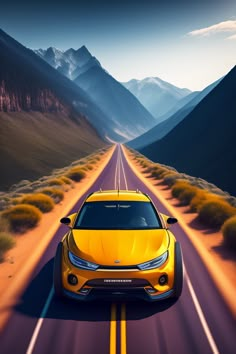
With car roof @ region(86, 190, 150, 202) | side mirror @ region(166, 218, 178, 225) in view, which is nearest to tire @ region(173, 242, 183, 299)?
side mirror @ region(166, 218, 178, 225)

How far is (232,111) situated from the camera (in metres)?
69.0

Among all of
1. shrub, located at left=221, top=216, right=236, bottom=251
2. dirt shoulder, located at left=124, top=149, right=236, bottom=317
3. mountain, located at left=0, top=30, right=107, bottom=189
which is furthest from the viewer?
mountain, located at left=0, top=30, right=107, bottom=189

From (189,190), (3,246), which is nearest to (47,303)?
(3,246)

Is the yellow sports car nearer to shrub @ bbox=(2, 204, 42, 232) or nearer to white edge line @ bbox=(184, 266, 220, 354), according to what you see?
white edge line @ bbox=(184, 266, 220, 354)

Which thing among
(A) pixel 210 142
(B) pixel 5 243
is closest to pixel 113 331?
(B) pixel 5 243

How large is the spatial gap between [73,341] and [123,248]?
1790 mm

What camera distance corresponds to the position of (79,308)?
6.75 metres

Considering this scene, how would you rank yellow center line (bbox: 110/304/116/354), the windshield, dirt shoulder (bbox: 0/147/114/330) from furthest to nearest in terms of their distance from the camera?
the windshield
dirt shoulder (bbox: 0/147/114/330)
yellow center line (bbox: 110/304/116/354)

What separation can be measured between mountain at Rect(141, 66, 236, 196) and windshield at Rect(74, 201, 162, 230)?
3775 centimetres

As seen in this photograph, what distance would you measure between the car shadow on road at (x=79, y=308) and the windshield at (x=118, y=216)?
1.53m

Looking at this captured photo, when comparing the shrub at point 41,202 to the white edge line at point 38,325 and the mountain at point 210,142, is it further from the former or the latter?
the mountain at point 210,142

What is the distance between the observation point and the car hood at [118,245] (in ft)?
20.9

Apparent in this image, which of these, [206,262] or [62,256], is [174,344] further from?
[206,262]

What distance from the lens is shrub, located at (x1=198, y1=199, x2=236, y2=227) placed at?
1412 centimetres
